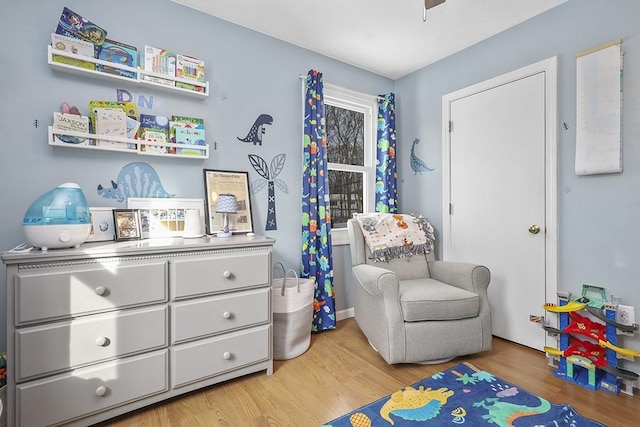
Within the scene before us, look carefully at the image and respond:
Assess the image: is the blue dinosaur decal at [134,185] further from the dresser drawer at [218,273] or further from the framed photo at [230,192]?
the dresser drawer at [218,273]

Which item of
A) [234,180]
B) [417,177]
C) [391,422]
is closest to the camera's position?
[391,422]

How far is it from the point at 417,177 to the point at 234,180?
74.3 inches

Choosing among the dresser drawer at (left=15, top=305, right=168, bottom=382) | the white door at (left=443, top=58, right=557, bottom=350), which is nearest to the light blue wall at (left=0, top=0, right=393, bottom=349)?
the dresser drawer at (left=15, top=305, right=168, bottom=382)

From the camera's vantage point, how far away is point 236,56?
7.77 feet

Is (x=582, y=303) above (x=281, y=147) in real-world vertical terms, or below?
below

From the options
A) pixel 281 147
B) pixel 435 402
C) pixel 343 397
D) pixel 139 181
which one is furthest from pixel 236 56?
pixel 435 402

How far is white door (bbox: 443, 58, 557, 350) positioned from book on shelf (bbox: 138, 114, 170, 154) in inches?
94.2

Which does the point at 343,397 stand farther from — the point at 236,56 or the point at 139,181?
the point at 236,56

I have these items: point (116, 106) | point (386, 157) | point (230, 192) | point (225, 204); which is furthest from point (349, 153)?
point (116, 106)

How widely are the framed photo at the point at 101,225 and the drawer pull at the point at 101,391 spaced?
799mm

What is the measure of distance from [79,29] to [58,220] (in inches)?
46.3

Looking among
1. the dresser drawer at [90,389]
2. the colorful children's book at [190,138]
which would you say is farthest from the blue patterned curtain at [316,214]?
the dresser drawer at [90,389]

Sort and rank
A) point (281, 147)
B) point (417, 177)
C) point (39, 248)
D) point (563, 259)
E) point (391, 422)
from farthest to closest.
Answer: point (417, 177), point (281, 147), point (563, 259), point (391, 422), point (39, 248)

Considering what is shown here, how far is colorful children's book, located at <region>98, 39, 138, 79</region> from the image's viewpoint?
72.2 inches
